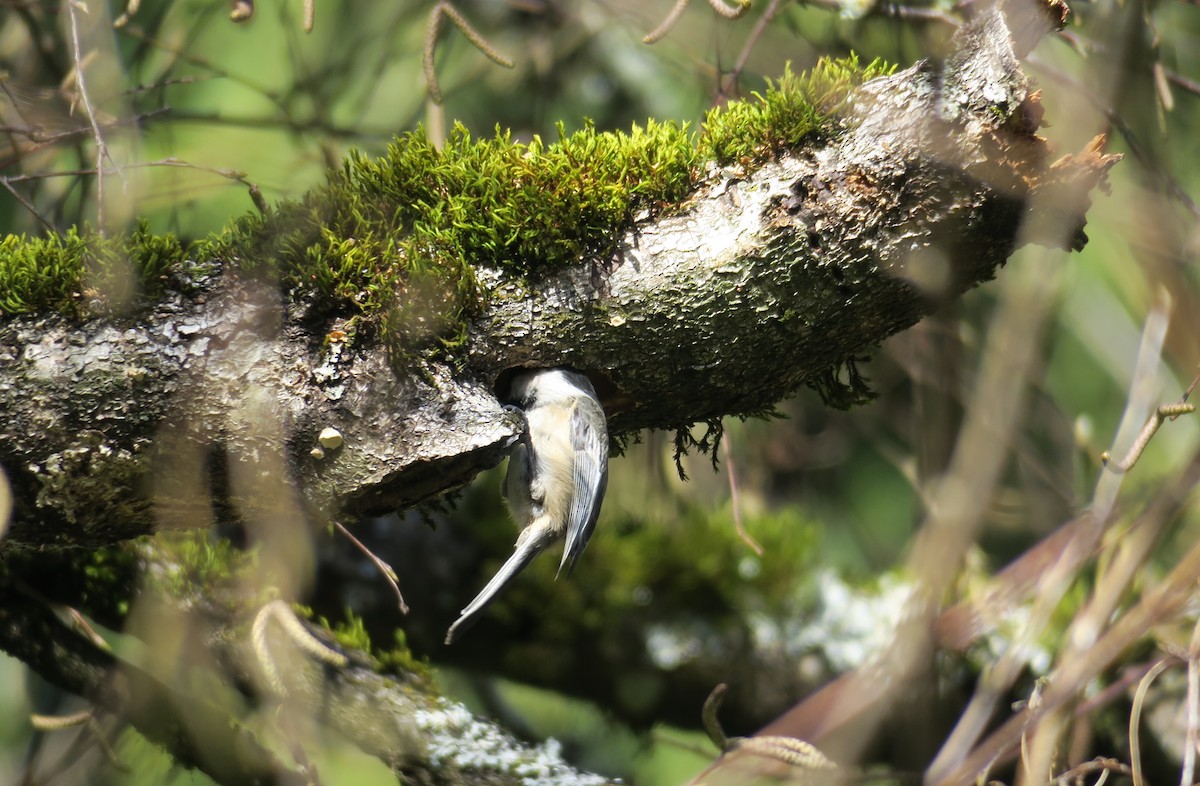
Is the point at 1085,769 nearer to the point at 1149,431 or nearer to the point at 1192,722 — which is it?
the point at 1192,722

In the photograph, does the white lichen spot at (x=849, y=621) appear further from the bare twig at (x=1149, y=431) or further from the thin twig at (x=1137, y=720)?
the bare twig at (x=1149, y=431)

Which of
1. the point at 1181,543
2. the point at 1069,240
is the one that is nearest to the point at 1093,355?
the point at 1181,543

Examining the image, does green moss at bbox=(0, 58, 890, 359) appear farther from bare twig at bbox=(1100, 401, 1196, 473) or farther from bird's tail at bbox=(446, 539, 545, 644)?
A: bare twig at bbox=(1100, 401, 1196, 473)

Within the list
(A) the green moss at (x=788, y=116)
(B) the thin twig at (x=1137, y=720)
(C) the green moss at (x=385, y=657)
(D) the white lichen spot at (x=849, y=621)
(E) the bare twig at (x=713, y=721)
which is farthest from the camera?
(D) the white lichen spot at (x=849, y=621)

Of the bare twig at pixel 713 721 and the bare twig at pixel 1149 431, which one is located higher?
the bare twig at pixel 1149 431

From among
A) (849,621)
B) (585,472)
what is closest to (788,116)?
(585,472)

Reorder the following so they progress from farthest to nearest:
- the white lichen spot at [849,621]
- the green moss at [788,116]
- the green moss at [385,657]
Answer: the white lichen spot at [849,621], the green moss at [385,657], the green moss at [788,116]

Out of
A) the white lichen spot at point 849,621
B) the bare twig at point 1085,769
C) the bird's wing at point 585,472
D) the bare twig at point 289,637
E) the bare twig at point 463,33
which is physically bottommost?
the bare twig at point 1085,769

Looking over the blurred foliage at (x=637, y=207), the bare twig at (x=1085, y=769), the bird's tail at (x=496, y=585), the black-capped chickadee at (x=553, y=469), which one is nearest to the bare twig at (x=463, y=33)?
the blurred foliage at (x=637, y=207)
